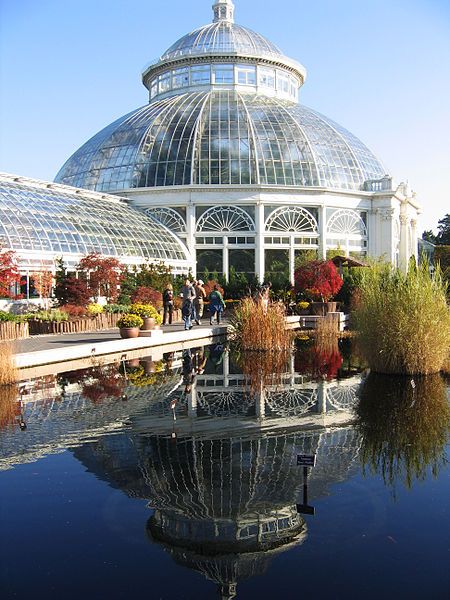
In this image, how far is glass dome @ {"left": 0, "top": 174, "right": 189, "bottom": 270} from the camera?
103ft

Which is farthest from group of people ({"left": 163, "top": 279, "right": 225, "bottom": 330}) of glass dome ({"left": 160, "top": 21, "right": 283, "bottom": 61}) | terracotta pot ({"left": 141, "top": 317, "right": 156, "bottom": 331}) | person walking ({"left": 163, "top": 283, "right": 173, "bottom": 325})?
glass dome ({"left": 160, "top": 21, "right": 283, "bottom": 61})

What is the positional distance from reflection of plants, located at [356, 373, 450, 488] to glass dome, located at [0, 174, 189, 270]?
851 inches

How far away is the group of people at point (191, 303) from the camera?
25.4m

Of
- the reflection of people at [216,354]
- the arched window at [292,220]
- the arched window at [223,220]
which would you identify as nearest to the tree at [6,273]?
the reflection of people at [216,354]

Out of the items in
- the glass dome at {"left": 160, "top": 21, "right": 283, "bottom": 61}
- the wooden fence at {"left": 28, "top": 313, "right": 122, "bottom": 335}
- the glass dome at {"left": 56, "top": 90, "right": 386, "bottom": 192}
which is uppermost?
the glass dome at {"left": 160, "top": 21, "right": 283, "bottom": 61}

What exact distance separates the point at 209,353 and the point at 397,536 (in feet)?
47.4

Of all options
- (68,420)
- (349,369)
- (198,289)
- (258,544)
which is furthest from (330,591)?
(198,289)

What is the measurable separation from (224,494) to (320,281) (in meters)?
26.0

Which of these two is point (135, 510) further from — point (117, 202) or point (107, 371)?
point (117, 202)

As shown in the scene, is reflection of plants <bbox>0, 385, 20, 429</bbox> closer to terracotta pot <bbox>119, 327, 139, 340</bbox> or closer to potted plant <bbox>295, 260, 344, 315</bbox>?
terracotta pot <bbox>119, 327, 139, 340</bbox>

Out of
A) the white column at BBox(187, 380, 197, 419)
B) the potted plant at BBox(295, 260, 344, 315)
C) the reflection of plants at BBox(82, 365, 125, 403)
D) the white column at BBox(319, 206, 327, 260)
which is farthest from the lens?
the white column at BBox(319, 206, 327, 260)

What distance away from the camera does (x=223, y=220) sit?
45312mm

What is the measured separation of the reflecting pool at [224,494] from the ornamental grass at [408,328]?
1882mm

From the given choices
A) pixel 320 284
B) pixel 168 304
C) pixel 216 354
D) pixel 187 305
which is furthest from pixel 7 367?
pixel 320 284
